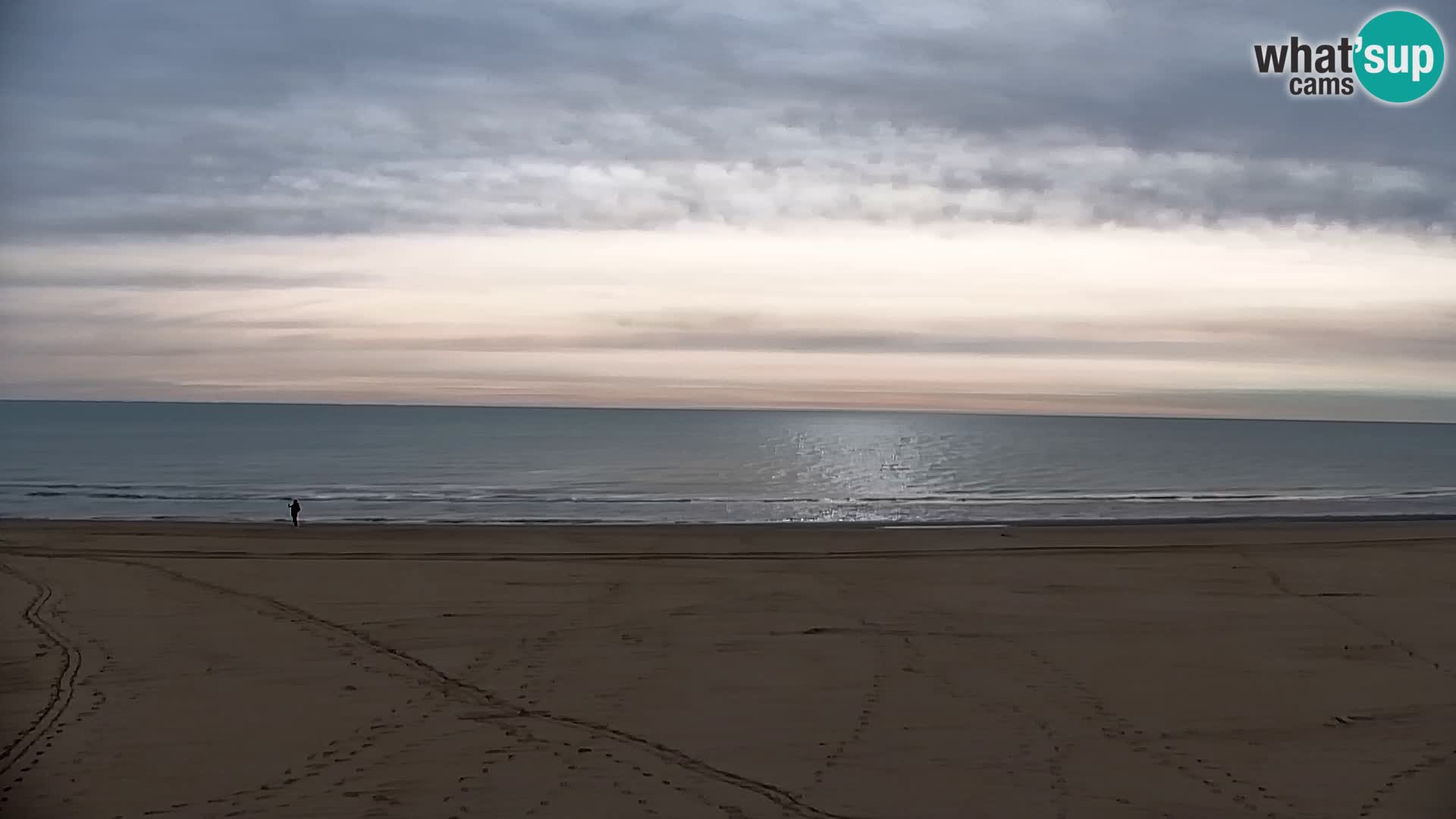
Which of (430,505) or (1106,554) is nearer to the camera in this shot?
(1106,554)

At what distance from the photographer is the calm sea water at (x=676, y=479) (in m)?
37.0

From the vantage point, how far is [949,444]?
108000 mm

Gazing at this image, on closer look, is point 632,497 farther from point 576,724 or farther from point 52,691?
point 576,724

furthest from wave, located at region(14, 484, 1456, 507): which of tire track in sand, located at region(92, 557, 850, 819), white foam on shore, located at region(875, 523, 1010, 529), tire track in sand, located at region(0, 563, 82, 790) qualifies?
tire track in sand, located at region(92, 557, 850, 819)

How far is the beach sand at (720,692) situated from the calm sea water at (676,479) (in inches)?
656

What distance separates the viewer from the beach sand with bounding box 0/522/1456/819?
24.9 feet

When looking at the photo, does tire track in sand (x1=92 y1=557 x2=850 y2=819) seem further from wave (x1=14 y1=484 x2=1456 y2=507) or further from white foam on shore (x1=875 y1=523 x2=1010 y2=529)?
wave (x1=14 y1=484 x2=1456 y2=507)

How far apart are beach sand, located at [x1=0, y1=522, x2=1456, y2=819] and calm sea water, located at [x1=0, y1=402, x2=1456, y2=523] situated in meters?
16.7

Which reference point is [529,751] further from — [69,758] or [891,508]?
[891,508]

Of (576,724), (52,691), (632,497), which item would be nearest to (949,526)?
(632,497)

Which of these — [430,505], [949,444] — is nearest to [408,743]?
[430,505]

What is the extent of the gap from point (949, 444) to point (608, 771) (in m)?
103

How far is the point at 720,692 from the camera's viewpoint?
10359 mm

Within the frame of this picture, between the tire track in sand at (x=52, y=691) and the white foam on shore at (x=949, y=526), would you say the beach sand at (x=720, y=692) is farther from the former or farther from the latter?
the white foam on shore at (x=949, y=526)
